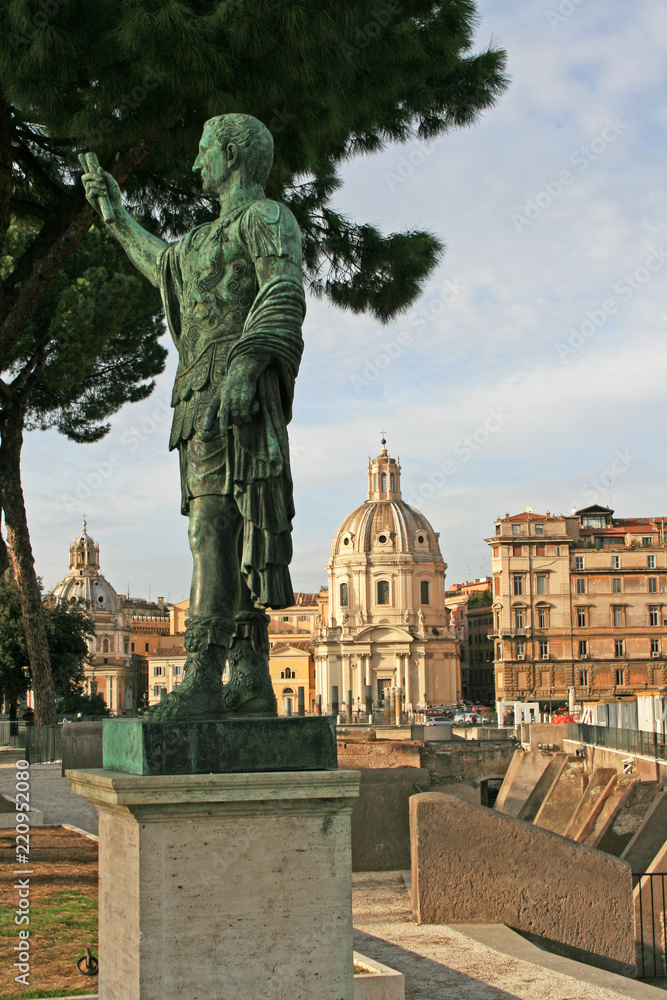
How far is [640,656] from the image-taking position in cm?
6269

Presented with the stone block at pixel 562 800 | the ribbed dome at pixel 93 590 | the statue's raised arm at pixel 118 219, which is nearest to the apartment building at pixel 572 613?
the stone block at pixel 562 800

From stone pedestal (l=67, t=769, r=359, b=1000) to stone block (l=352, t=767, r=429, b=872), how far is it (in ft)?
18.8

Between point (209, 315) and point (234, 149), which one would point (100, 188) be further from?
point (209, 315)

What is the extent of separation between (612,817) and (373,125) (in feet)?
27.8

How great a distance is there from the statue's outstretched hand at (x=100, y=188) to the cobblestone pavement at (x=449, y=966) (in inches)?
141

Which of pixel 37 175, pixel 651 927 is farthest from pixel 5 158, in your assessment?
pixel 651 927

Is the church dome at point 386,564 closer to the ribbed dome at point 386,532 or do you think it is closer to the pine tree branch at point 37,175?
the ribbed dome at point 386,532

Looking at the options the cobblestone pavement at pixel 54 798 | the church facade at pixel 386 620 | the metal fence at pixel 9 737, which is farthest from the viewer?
the church facade at pixel 386 620

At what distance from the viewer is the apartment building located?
6219 centimetres

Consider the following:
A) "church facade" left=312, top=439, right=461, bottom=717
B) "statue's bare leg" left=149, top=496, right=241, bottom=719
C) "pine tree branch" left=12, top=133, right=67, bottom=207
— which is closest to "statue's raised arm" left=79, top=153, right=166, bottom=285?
"statue's bare leg" left=149, top=496, right=241, bottom=719

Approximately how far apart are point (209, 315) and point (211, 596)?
2.94 ft

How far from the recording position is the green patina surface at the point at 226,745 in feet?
9.78

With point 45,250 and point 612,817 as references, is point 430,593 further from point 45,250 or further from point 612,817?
point 45,250

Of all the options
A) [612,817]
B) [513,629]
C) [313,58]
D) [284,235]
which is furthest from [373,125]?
[513,629]
